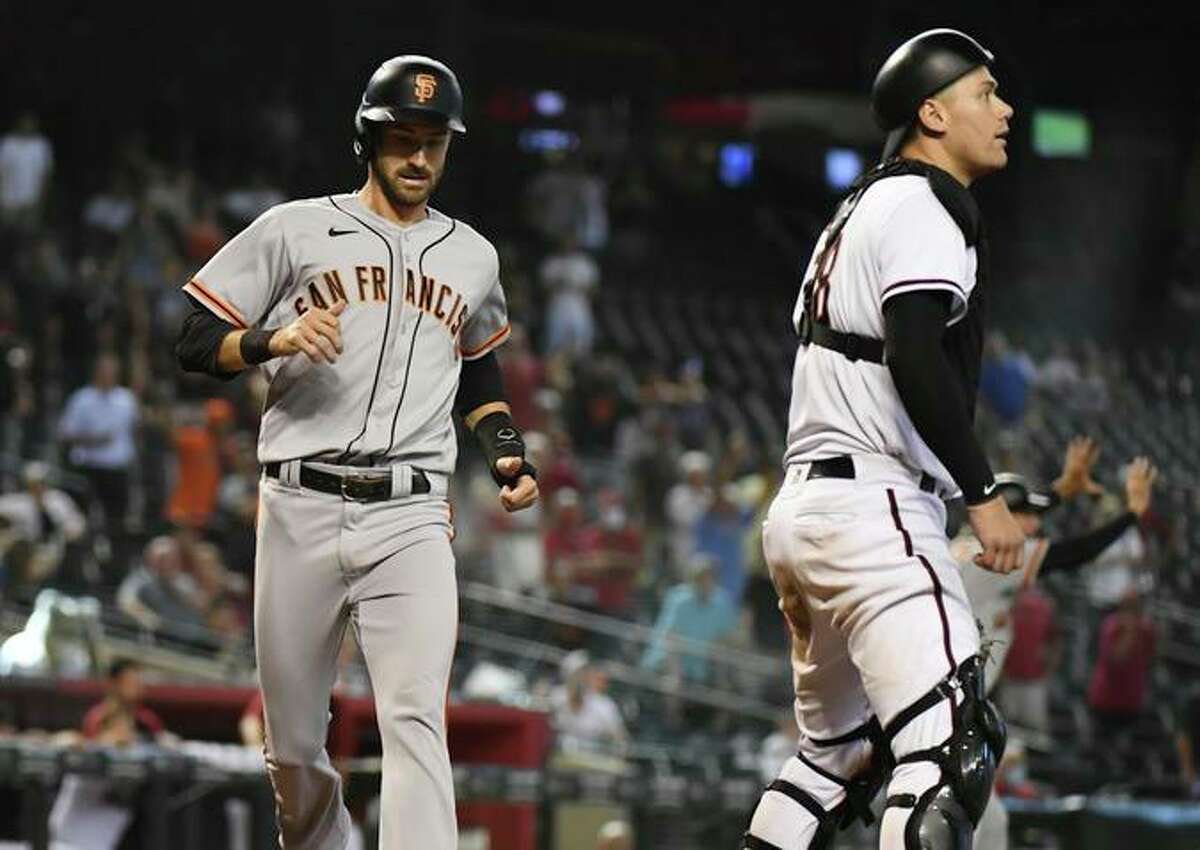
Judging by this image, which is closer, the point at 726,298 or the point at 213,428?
the point at 213,428

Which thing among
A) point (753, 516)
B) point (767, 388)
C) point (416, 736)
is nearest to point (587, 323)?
point (767, 388)

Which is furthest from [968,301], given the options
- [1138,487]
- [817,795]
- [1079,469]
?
[1138,487]

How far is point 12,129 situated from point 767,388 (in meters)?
7.28

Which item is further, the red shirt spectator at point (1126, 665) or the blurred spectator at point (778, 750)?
the red shirt spectator at point (1126, 665)

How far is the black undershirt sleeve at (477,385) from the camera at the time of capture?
5.86 meters

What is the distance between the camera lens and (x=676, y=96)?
30641 mm

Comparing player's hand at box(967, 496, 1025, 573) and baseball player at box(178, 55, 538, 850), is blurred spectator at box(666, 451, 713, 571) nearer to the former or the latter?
baseball player at box(178, 55, 538, 850)

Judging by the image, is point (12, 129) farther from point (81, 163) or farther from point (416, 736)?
point (416, 736)

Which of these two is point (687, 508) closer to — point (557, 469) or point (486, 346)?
point (557, 469)

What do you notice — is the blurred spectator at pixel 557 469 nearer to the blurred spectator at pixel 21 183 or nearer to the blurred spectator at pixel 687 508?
the blurred spectator at pixel 687 508

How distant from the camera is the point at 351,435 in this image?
547 cm

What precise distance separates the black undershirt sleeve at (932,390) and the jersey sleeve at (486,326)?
124 centimetres

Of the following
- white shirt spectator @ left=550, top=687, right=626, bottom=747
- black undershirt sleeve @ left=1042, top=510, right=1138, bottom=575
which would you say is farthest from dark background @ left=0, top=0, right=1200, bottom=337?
black undershirt sleeve @ left=1042, top=510, right=1138, bottom=575

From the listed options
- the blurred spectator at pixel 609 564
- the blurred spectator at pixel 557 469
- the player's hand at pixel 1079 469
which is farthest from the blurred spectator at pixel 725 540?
the player's hand at pixel 1079 469
